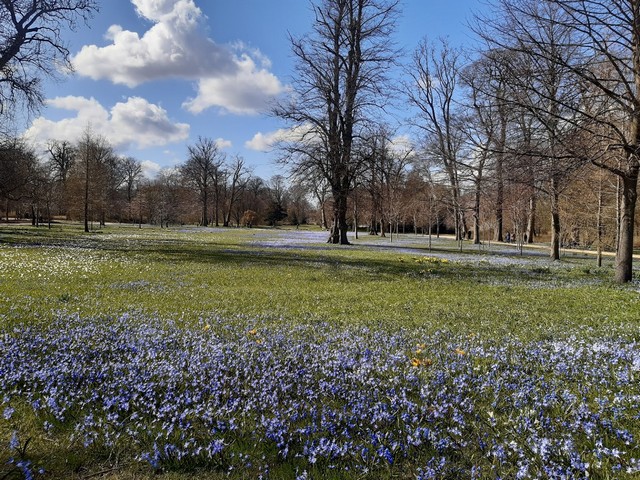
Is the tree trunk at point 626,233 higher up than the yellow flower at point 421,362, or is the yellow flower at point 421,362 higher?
the tree trunk at point 626,233

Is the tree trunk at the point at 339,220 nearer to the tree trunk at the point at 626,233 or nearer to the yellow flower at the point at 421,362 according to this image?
the tree trunk at the point at 626,233

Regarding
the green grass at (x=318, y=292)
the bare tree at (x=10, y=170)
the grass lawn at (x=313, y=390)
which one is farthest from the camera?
the bare tree at (x=10, y=170)

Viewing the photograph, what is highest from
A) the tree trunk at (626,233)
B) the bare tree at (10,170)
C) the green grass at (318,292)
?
the bare tree at (10,170)

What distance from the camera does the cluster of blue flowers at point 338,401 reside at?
2.84 m

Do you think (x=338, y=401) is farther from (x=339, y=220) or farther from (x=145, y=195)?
(x=145, y=195)

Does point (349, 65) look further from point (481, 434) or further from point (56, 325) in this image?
point (481, 434)

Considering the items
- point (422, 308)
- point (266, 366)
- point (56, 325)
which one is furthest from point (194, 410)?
point (422, 308)

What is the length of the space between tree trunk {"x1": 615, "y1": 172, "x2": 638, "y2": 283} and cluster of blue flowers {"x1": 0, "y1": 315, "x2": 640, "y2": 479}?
925 centimetres

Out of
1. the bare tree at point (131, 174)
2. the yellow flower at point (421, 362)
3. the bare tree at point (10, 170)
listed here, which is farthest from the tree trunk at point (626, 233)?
the bare tree at point (131, 174)

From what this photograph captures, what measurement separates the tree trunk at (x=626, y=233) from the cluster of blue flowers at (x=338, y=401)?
925cm

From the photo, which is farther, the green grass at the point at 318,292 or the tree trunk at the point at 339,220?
the tree trunk at the point at 339,220

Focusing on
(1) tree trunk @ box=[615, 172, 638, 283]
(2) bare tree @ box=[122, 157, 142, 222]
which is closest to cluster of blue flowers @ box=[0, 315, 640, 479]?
(1) tree trunk @ box=[615, 172, 638, 283]

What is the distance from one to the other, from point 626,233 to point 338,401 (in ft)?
45.6

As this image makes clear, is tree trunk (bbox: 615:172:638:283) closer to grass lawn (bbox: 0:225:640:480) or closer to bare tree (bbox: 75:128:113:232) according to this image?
grass lawn (bbox: 0:225:640:480)
